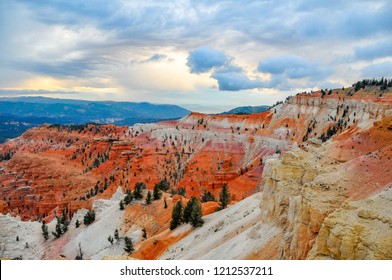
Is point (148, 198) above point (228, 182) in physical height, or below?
above

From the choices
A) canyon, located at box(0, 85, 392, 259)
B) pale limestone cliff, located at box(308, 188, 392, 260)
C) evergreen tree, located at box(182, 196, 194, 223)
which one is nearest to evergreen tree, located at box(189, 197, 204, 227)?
canyon, located at box(0, 85, 392, 259)

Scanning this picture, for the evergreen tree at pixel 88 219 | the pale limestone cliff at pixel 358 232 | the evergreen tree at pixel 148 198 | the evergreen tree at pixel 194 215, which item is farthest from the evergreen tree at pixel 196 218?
the pale limestone cliff at pixel 358 232

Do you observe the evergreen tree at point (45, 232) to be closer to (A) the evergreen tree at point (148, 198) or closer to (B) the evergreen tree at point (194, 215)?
(A) the evergreen tree at point (148, 198)

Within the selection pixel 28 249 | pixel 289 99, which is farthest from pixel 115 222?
pixel 289 99

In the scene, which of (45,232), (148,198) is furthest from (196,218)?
(45,232)

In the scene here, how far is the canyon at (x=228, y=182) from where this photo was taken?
1666cm

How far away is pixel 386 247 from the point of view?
38.4 ft

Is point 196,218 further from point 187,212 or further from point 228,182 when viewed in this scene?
point 228,182

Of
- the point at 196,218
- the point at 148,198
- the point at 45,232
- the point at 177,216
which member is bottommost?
the point at 45,232

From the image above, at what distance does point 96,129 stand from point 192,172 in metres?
81.1

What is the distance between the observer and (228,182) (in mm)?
80375

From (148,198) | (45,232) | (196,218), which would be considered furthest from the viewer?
(45,232)

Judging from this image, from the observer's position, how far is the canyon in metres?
16.7

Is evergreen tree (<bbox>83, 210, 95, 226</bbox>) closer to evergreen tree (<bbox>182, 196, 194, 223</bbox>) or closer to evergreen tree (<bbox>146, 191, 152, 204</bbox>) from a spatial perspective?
evergreen tree (<bbox>146, 191, 152, 204</bbox>)
